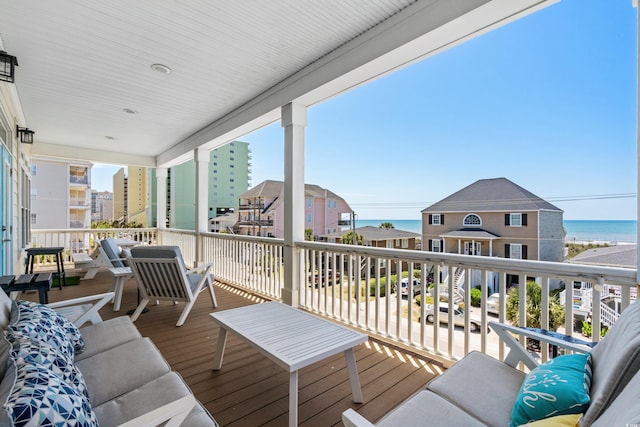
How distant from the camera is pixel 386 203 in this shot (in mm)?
3857

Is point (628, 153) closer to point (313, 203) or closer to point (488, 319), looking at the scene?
point (488, 319)

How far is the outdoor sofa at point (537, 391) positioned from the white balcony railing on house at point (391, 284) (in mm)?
575

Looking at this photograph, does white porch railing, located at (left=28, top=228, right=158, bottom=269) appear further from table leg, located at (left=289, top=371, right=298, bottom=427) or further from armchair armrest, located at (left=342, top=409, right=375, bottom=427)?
armchair armrest, located at (left=342, top=409, right=375, bottom=427)

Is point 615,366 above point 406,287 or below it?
above

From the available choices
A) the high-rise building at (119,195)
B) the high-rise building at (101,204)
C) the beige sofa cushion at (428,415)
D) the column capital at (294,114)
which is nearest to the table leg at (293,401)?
the beige sofa cushion at (428,415)

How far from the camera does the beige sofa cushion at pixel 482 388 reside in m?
1.20

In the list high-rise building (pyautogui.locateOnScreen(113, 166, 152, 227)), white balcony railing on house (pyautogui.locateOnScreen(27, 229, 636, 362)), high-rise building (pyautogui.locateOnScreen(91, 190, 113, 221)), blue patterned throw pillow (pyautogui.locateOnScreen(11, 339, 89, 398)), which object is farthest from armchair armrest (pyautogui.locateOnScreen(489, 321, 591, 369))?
high-rise building (pyautogui.locateOnScreen(91, 190, 113, 221))

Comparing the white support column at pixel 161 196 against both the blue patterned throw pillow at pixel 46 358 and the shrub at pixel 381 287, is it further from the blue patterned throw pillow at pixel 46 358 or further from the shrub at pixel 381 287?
the blue patterned throw pillow at pixel 46 358

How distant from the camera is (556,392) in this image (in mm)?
1010

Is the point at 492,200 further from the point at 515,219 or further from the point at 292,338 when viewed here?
the point at 292,338

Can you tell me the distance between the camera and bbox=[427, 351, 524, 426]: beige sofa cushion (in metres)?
1.20

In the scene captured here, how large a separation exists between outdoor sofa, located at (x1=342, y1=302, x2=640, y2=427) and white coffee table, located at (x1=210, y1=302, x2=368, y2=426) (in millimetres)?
537

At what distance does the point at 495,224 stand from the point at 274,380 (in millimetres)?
2066

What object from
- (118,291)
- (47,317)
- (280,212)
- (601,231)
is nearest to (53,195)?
(118,291)
